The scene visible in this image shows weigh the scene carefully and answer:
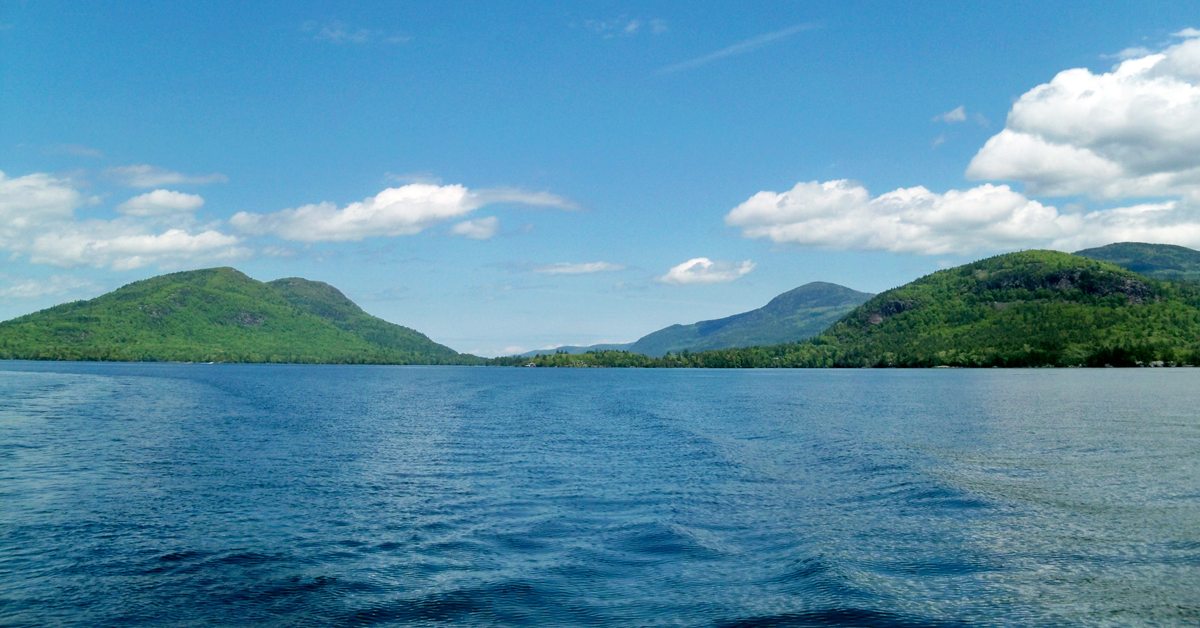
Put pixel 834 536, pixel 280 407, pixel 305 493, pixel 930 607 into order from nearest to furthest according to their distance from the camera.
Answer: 1. pixel 930 607
2. pixel 834 536
3. pixel 305 493
4. pixel 280 407

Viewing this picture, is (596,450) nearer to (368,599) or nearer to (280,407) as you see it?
(368,599)

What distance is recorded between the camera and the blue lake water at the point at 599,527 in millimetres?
23094

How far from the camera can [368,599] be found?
23.4 meters

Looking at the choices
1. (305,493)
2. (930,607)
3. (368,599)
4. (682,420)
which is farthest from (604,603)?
(682,420)

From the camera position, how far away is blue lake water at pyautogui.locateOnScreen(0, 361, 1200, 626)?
2309 cm

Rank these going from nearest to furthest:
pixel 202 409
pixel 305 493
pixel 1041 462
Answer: pixel 305 493 → pixel 1041 462 → pixel 202 409

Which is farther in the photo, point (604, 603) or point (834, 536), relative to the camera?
point (834, 536)

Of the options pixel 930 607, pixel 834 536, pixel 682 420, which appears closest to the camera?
pixel 930 607

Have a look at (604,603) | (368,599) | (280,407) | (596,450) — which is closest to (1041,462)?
(596,450)

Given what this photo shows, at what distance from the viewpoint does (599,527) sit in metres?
33.4

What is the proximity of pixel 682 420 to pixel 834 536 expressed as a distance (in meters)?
57.8

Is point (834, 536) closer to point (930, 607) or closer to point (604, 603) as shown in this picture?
point (930, 607)

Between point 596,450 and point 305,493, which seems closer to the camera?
point 305,493

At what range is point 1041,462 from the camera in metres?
51.1
